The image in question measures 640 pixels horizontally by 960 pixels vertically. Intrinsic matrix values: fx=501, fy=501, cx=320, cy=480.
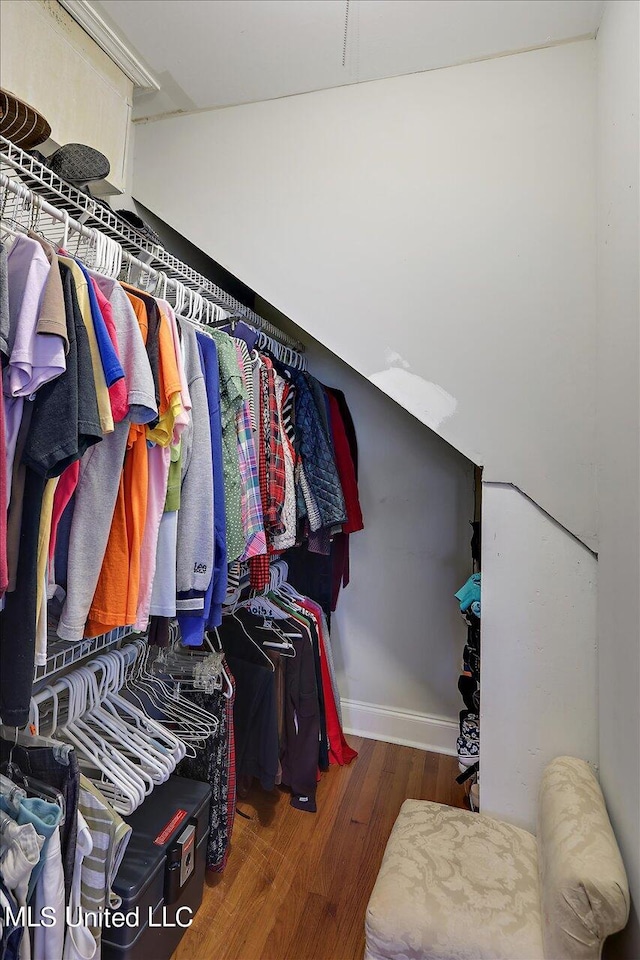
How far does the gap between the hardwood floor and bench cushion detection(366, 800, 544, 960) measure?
420 millimetres

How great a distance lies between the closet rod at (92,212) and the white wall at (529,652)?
1227 millimetres

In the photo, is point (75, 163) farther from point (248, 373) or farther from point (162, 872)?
point (162, 872)

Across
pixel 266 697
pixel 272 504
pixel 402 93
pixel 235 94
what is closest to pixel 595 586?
pixel 272 504

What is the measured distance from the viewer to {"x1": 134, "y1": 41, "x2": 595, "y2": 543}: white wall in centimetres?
148

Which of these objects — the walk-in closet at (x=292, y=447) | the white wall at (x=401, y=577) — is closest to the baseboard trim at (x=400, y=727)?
the white wall at (x=401, y=577)

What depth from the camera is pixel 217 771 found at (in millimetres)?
1616

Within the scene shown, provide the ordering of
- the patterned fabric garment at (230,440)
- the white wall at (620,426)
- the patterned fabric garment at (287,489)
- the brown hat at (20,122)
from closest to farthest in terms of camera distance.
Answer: the white wall at (620,426), the brown hat at (20,122), the patterned fabric garment at (230,440), the patterned fabric garment at (287,489)

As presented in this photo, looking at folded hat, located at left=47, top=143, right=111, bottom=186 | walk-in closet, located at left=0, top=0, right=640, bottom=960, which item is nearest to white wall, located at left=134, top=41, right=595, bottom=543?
walk-in closet, located at left=0, top=0, right=640, bottom=960

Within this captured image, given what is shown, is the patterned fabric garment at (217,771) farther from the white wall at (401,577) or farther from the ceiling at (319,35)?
the ceiling at (319,35)

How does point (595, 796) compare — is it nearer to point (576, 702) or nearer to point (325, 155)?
point (576, 702)

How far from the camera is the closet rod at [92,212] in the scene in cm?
121

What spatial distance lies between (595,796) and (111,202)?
2.45m

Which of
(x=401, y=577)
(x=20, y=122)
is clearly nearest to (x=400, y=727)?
(x=401, y=577)

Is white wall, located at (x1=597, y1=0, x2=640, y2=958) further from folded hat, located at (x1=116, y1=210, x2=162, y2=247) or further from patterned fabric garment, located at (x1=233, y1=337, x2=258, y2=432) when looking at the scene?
folded hat, located at (x1=116, y1=210, x2=162, y2=247)
